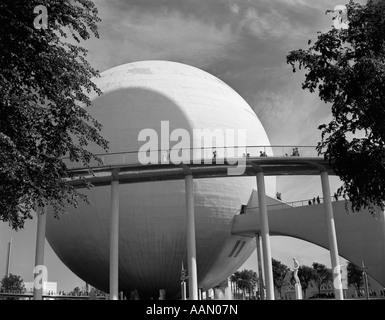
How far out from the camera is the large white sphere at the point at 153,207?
40.0m

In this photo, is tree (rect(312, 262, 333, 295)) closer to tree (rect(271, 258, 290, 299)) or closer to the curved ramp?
tree (rect(271, 258, 290, 299))

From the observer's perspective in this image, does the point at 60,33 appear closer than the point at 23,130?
No

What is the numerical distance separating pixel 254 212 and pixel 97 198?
48.2 feet

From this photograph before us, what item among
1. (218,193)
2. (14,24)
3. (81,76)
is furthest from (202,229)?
(14,24)

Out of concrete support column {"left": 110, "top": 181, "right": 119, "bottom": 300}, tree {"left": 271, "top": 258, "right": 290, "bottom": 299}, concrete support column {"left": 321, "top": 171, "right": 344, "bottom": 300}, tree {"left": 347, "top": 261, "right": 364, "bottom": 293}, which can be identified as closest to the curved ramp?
concrete support column {"left": 321, "top": 171, "right": 344, "bottom": 300}

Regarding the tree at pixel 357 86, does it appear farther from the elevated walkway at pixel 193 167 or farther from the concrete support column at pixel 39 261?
the concrete support column at pixel 39 261

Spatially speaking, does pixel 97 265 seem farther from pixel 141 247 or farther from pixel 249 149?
pixel 249 149

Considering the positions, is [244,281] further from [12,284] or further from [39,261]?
[39,261]

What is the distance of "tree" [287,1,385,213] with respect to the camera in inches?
607

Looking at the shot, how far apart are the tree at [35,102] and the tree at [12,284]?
85.8 m

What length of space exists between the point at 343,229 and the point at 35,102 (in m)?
33.1

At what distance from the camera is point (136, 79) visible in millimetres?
43250

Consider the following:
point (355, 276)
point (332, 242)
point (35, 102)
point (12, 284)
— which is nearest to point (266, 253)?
point (332, 242)

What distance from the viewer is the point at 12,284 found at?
93438 millimetres
